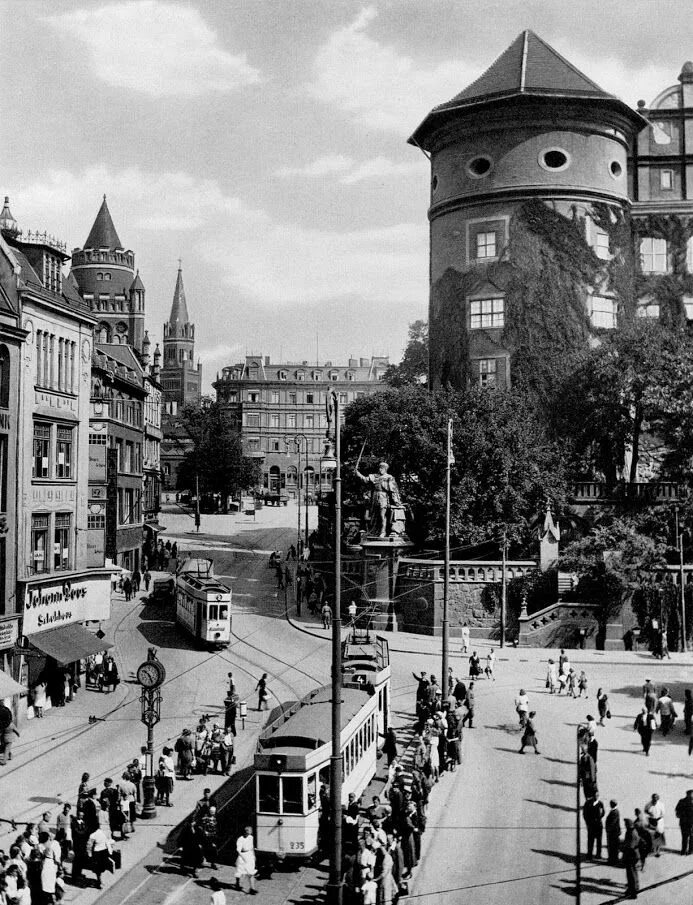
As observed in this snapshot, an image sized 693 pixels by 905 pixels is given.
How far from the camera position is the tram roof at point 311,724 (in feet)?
82.3

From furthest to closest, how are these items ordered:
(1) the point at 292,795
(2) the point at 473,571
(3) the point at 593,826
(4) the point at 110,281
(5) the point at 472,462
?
(4) the point at 110,281 < (5) the point at 472,462 < (2) the point at 473,571 < (3) the point at 593,826 < (1) the point at 292,795

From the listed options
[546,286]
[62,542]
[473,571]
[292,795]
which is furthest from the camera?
[546,286]

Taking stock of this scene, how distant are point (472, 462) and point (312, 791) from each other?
38.3m

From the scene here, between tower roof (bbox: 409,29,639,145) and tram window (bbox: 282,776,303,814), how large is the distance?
56.6 meters

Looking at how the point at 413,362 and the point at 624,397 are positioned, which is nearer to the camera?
the point at 624,397

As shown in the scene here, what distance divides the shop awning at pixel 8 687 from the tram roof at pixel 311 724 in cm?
1013

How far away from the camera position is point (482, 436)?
6166 centimetres

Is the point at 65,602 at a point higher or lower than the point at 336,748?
higher

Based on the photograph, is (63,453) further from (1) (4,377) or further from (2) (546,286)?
(2) (546,286)

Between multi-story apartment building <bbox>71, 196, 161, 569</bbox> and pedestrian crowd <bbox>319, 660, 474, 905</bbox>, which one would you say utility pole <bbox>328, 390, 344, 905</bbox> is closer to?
pedestrian crowd <bbox>319, 660, 474, 905</bbox>

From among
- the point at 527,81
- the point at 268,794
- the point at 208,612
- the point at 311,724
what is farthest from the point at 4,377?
the point at 527,81

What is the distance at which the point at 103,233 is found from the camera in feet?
513

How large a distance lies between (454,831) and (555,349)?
4940cm

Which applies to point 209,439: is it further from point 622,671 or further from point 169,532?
point 622,671
